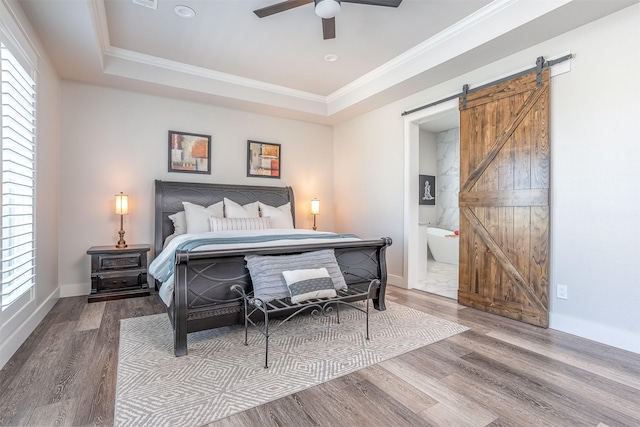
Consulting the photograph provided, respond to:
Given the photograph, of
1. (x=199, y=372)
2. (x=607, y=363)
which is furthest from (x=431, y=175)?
(x=199, y=372)

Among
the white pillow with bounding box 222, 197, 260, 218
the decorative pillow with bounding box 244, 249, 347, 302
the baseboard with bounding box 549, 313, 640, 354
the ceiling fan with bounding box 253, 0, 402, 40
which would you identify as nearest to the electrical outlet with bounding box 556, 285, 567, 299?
the baseboard with bounding box 549, 313, 640, 354

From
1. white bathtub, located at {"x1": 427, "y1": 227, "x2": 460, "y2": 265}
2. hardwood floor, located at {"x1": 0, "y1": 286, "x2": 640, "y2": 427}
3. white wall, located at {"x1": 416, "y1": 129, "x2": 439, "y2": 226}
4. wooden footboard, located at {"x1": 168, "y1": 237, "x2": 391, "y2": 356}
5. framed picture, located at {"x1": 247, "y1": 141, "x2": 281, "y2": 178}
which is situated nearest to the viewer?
hardwood floor, located at {"x1": 0, "y1": 286, "x2": 640, "y2": 427}

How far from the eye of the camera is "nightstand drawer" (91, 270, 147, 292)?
3.78 m

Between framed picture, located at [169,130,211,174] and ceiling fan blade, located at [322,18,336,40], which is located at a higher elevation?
ceiling fan blade, located at [322,18,336,40]

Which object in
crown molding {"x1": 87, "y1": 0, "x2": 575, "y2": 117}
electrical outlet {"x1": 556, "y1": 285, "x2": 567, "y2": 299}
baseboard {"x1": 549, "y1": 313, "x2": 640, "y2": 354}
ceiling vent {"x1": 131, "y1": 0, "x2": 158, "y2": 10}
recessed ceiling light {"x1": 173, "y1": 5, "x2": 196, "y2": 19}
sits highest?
recessed ceiling light {"x1": 173, "y1": 5, "x2": 196, "y2": 19}

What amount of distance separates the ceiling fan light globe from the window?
215 centimetres

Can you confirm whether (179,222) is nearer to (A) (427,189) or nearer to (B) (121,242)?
(B) (121,242)

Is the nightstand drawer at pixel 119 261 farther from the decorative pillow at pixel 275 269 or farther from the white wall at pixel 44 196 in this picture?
the decorative pillow at pixel 275 269

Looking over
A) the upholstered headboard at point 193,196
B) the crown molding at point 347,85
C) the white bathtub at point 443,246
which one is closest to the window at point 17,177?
the crown molding at point 347,85

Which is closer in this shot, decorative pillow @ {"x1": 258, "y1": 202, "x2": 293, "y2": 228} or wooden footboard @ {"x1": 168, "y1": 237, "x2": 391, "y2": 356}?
wooden footboard @ {"x1": 168, "y1": 237, "x2": 391, "y2": 356}

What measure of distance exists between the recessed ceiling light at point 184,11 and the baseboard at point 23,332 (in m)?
2.97

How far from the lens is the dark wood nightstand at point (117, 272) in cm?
378

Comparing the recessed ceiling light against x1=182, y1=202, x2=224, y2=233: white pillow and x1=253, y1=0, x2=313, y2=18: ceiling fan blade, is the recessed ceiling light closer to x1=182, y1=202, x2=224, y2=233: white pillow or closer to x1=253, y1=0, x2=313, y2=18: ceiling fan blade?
x1=253, y1=0, x2=313, y2=18: ceiling fan blade

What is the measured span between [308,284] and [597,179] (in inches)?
100
